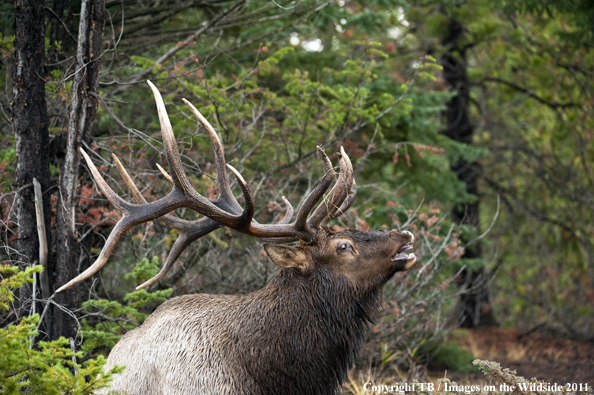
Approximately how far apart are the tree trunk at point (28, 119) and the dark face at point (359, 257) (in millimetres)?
2222

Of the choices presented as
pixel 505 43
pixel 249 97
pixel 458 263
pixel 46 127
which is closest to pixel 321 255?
pixel 46 127

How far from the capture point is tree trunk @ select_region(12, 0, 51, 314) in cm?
433

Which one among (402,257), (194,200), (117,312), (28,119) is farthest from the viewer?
(117,312)

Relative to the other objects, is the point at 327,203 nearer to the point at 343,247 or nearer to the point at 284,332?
the point at 343,247

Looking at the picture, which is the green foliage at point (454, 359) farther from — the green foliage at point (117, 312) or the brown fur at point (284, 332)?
the green foliage at point (117, 312)

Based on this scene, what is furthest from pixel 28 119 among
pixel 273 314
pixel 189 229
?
pixel 273 314

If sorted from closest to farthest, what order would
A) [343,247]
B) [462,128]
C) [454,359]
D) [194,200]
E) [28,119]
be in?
[194,200] < [343,247] < [28,119] < [454,359] < [462,128]

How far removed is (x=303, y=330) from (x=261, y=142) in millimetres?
3482

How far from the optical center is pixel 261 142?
666cm

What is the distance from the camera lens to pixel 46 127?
4504mm

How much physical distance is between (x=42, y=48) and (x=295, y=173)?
12.0ft

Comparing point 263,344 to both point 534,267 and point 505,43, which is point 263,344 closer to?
point 505,43

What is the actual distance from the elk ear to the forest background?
133cm

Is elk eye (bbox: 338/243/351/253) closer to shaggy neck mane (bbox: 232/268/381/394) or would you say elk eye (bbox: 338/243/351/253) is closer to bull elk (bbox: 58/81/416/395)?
bull elk (bbox: 58/81/416/395)
